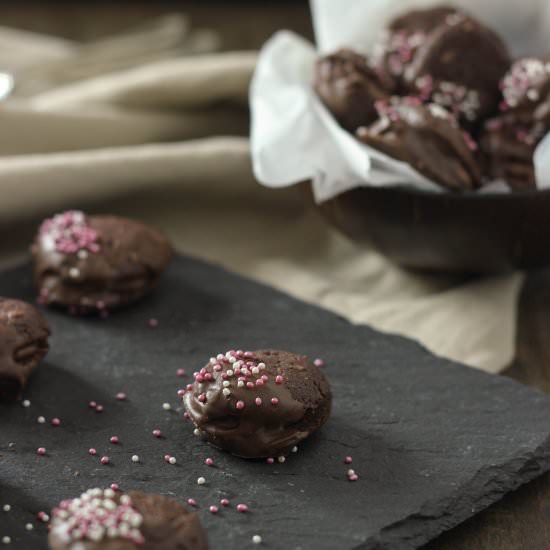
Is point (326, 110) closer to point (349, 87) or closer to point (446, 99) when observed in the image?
point (349, 87)

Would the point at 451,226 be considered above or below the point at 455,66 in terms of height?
below

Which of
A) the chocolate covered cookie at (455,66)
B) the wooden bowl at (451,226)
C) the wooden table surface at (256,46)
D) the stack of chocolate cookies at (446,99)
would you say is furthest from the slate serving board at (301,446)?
the chocolate covered cookie at (455,66)

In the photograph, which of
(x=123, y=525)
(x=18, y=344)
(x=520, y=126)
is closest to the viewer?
(x=123, y=525)

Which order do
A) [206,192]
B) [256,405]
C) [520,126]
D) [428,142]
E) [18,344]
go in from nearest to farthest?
1. [256,405]
2. [18,344]
3. [428,142]
4. [520,126]
5. [206,192]

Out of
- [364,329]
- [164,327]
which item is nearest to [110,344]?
[164,327]

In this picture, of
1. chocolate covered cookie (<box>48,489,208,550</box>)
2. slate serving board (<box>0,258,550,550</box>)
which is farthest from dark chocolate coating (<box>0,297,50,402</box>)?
chocolate covered cookie (<box>48,489,208,550</box>)

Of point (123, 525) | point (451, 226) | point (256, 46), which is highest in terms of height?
point (123, 525)

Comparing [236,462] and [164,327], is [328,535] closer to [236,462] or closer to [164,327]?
[236,462]

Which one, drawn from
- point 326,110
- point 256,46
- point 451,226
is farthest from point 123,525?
point 256,46
